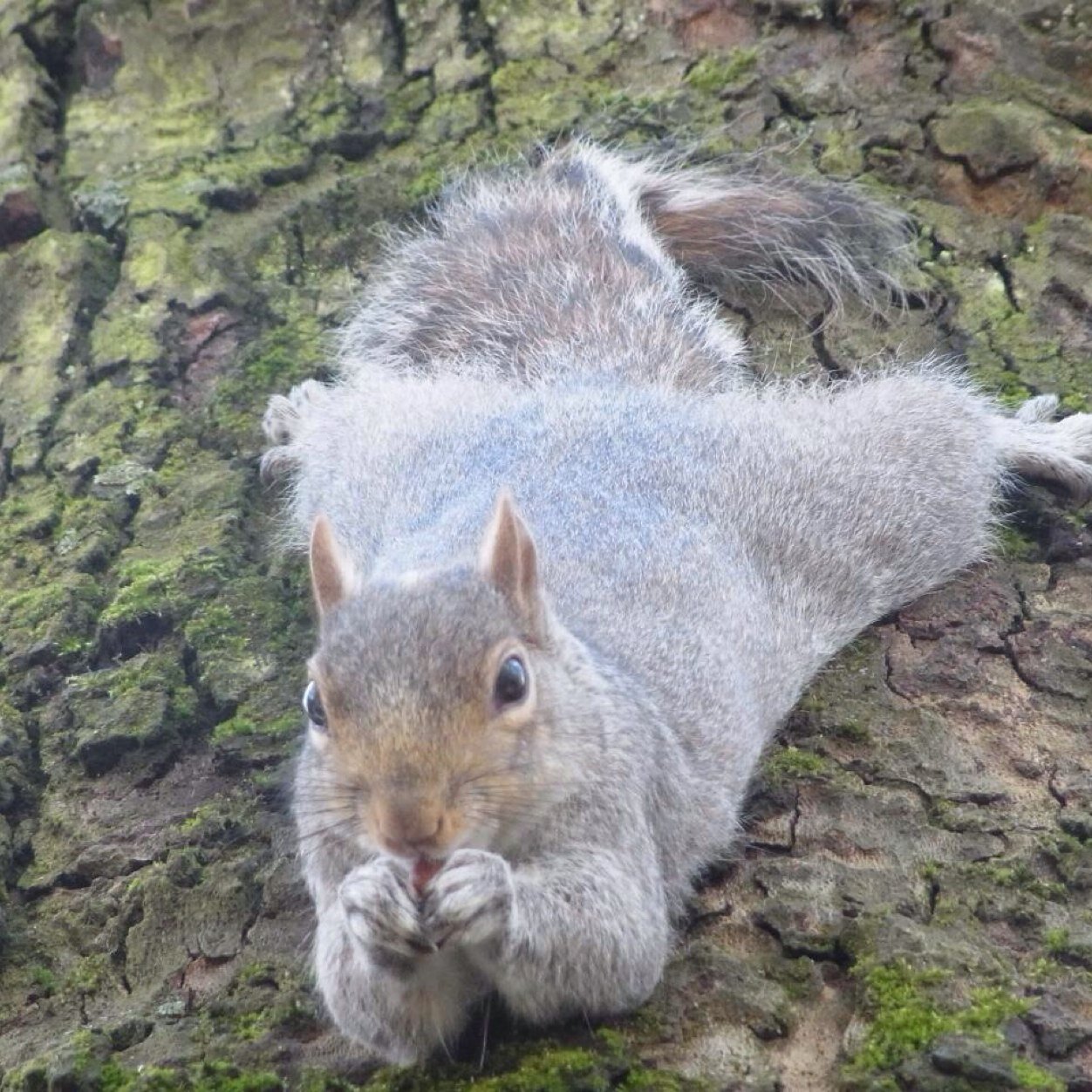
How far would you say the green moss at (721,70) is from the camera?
446 centimetres

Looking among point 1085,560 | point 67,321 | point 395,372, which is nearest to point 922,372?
point 1085,560

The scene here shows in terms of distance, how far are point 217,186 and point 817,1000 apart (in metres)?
2.71

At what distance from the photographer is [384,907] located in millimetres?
2395

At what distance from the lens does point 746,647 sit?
338 cm

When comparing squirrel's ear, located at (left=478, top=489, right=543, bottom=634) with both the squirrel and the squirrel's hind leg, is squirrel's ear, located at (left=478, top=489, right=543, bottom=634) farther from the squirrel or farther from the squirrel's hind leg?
the squirrel's hind leg

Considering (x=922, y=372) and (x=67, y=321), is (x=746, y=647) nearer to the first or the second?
(x=922, y=372)

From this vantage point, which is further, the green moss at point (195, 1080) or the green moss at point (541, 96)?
the green moss at point (541, 96)

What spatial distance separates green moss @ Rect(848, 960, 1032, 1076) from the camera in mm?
2383

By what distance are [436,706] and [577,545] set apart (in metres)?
0.91

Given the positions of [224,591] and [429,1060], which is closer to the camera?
[429,1060]

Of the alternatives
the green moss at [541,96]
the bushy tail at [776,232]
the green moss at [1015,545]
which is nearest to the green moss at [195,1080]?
the green moss at [1015,545]

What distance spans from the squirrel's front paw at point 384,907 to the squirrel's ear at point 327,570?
553mm

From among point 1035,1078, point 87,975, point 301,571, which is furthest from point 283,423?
point 1035,1078

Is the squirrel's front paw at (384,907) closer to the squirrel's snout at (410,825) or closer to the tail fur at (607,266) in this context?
the squirrel's snout at (410,825)
